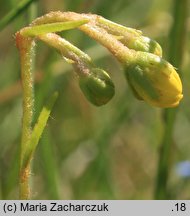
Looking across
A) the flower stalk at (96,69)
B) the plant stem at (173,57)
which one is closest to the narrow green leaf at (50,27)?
the flower stalk at (96,69)

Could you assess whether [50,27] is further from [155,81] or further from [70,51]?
[155,81]

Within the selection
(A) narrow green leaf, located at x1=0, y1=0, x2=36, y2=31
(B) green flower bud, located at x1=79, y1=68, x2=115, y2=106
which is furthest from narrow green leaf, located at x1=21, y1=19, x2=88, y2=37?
(A) narrow green leaf, located at x1=0, y1=0, x2=36, y2=31

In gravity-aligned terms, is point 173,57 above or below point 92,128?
below

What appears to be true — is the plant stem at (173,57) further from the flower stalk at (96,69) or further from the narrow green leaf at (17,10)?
the flower stalk at (96,69)

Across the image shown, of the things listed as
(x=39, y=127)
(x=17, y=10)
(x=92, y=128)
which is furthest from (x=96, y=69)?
(x=92, y=128)

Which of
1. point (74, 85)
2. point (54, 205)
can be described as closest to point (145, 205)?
point (54, 205)

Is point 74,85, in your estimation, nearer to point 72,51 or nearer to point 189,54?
point 189,54

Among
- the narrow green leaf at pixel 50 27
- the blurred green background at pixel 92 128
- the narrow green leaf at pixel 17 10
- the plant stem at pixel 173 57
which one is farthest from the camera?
the blurred green background at pixel 92 128

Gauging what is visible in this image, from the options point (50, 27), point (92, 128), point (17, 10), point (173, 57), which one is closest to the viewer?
point (50, 27)
